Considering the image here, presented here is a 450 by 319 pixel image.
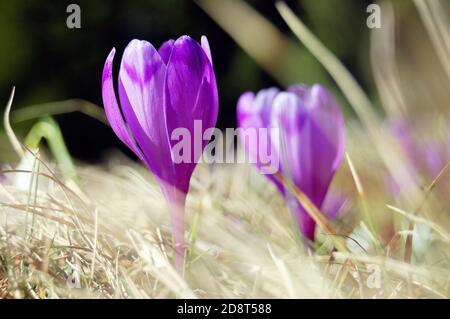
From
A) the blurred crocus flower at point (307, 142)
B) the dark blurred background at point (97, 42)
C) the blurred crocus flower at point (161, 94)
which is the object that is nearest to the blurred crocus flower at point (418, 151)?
the blurred crocus flower at point (307, 142)

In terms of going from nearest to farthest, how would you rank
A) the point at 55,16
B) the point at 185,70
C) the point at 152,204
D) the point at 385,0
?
the point at 185,70 → the point at 152,204 → the point at 385,0 → the point at 55,16

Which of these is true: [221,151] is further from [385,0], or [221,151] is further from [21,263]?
[21,263]

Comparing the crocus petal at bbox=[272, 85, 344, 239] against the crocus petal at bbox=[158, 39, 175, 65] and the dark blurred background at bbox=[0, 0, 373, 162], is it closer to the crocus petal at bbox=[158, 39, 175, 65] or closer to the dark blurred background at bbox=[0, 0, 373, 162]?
the crocus petal at bbox=[158, 39, 175, 65]

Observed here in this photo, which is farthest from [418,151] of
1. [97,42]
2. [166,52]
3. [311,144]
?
[97,42]

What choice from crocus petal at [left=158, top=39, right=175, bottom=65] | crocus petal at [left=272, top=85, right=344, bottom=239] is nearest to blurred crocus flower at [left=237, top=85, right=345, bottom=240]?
crocus petal at [left=272, top=85, right=344, bottom=239]

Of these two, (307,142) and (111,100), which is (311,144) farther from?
(111,100)
